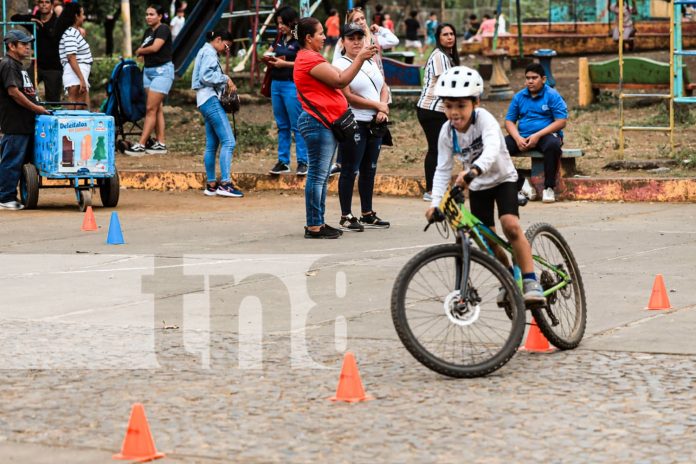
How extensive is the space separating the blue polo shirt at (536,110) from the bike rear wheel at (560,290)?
655 centimetres

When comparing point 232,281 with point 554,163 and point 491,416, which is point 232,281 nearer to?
point 491,416

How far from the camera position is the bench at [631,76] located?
69.0 ft

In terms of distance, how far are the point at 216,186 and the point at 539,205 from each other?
12.4 ft

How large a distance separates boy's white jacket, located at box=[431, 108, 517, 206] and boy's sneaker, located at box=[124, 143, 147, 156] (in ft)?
38.8

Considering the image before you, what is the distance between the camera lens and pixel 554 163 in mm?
14336

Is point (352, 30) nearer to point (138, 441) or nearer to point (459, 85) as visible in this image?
point (459, 85)

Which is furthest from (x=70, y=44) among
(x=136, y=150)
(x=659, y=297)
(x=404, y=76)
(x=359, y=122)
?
(x=659, y=297)

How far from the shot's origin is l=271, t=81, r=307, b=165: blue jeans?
15.4 metres

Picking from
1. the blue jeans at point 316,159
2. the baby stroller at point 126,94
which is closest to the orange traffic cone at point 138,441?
the blue jeans at point 316,159

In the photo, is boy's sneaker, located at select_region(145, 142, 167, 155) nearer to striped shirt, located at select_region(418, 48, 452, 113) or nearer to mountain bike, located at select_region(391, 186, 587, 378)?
striped shirt, located at select_region(418, 48, 452, 113)

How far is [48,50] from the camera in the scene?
18031 mm

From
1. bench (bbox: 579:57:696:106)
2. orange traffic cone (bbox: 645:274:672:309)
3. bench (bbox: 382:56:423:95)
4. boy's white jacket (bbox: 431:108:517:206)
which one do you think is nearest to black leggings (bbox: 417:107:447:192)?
orange traffic cone (bbox: 645:274:672:309)

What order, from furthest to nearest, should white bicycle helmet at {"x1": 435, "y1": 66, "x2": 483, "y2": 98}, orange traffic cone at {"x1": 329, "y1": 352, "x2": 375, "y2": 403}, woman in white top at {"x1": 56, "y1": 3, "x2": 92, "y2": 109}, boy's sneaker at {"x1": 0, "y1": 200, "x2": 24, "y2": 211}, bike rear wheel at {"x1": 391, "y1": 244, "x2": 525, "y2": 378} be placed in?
woman in white top at {"x1": 56, "y1": 3, "x2": 92, "y2": 109}
boy's sneaker at {"x1": 0, "y1": 200, "x2": 24, "y2": 211}
white bicycle helmet at {"x1": 435, "y1": 66, "x2": 483, "y2": 98}
bike rear wheel at {"x1": 391, "y1": 244, "x2": 525, "y2": 378}
orange traffic cone at {"x1": 329, "y1": 352, "x2": 375, "y2": 403}

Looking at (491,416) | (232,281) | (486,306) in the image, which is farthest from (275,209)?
(491,416)
